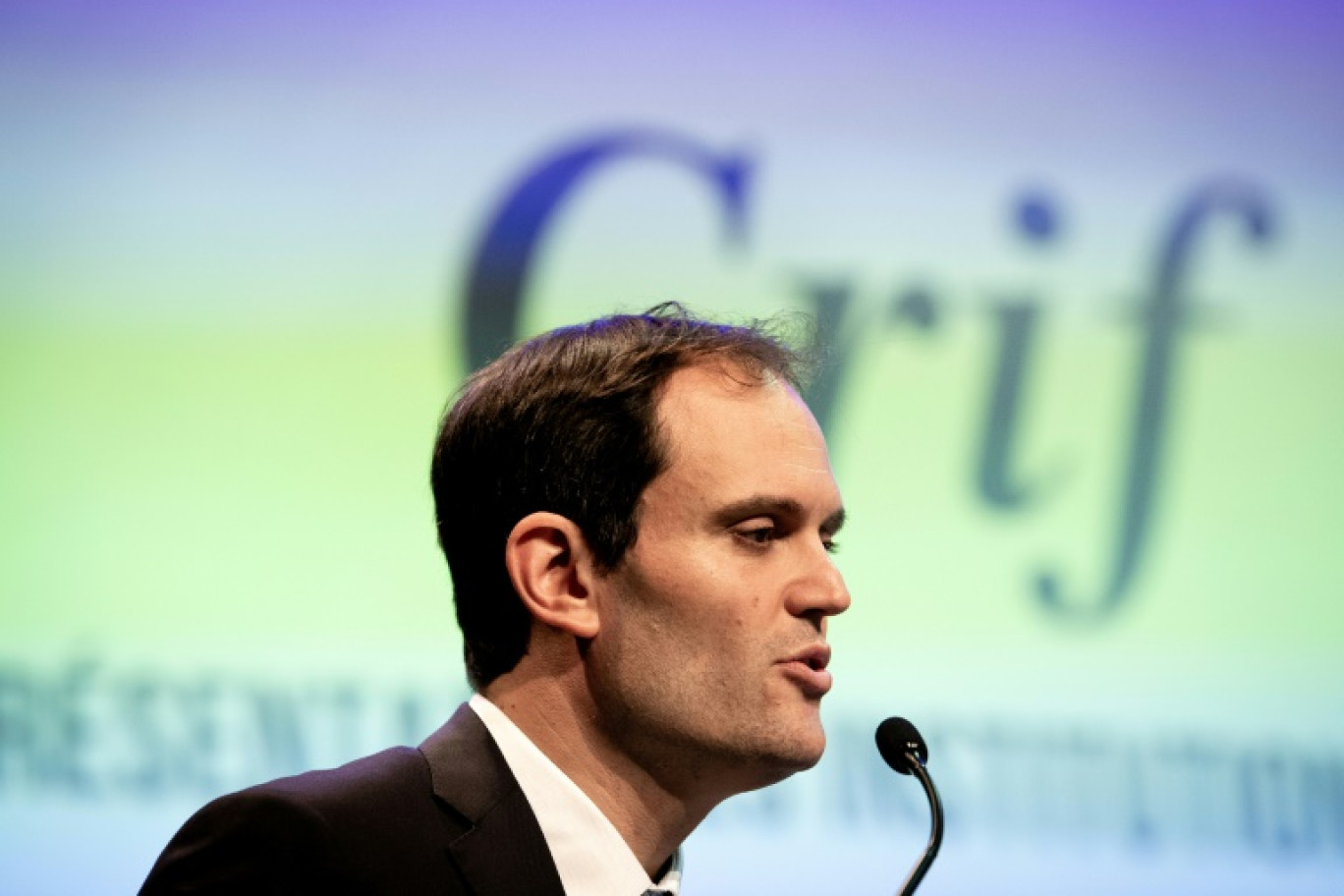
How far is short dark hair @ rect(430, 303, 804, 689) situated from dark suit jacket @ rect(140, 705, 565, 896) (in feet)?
0.66

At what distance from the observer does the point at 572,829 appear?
208 cm

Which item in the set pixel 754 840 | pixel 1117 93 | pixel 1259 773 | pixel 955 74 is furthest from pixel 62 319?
pixel 1259 773

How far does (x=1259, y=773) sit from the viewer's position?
11.1 ft

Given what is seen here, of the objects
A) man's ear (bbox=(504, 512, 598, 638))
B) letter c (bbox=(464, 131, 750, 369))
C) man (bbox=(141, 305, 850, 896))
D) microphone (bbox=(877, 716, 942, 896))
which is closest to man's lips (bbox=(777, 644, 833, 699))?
man (bbox=(141, 305, 850, 896))

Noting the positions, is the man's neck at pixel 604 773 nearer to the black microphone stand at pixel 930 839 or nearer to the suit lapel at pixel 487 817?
the suit lapel at pixel 487 817

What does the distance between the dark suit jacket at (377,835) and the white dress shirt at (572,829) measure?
23 millimetres

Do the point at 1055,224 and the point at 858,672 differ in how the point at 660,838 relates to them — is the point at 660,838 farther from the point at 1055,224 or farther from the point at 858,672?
the point at 1055,224

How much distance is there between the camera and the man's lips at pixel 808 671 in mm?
2064

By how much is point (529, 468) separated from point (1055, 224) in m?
1.75

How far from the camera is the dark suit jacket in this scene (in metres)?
1.91

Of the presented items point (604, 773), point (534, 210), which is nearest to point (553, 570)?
point (604, 773)

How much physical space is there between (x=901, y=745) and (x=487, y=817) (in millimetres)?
528

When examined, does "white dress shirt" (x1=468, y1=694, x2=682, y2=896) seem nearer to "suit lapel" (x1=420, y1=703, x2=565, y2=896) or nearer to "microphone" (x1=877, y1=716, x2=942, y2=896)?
"suit lapel" (x1=420, y1=703, x2=565, y2=896)

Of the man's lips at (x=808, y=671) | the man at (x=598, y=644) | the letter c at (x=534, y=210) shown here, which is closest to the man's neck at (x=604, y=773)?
the man at (x=598, y=644)
